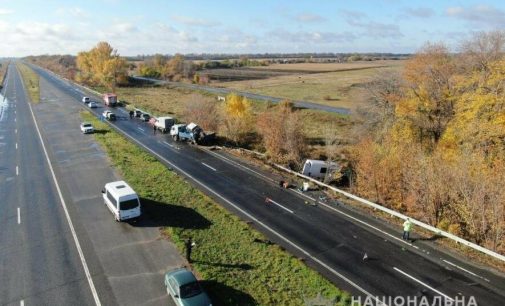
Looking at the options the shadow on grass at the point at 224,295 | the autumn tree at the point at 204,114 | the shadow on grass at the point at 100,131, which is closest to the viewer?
the shadow on grass at the point at 224,295

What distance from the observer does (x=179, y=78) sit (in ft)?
464

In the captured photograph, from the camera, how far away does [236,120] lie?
50875mm

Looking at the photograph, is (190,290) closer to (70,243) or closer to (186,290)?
(186,290)

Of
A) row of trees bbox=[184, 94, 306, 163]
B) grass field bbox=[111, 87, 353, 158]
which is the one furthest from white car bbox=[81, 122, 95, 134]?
grass field bbox=[111, 87, 353, 158]

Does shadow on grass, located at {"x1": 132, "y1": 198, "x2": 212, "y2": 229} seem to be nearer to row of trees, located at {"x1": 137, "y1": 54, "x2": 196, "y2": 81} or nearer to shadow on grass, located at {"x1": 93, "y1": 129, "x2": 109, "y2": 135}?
shadow on grass, located at {"x1": 93, "y1": 129, "x2": 109, "y2": 135}

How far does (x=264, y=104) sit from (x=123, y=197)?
5737 centimetres

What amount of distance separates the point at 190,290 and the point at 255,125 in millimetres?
37711

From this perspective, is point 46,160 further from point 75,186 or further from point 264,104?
point 264,104

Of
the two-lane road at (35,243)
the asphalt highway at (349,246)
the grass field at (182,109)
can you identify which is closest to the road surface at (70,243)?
the two-lane road at (35,243)

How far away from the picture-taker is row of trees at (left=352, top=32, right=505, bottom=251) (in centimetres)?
2486

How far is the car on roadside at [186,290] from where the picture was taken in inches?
653

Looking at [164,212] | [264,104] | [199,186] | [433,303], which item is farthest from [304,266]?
[264,104]

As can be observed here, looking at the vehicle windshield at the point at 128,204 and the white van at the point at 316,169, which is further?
the white van at the point at 316,169

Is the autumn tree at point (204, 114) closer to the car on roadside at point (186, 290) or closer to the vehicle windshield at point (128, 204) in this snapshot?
the vehicle windshield at point (128, 204)
